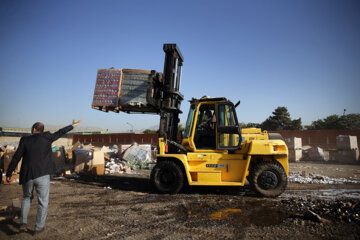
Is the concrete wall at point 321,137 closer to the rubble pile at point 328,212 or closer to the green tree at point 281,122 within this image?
the green tree at point 281,122

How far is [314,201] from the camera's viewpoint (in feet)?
15.8

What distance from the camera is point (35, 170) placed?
3240 mm

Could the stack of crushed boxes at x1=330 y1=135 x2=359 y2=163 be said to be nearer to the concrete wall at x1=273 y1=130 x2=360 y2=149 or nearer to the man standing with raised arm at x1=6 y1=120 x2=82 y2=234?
the concrete wall at x1=273 y1=130 x2=360 y2=149

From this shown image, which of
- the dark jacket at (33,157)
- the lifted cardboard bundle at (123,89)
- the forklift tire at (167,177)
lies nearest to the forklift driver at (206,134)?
the forklift tire at (167,177)

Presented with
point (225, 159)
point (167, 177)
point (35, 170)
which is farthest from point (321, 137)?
point (35, 170)

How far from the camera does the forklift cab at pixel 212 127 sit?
559cm

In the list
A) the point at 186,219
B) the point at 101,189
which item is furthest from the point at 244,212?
the point at 101,189

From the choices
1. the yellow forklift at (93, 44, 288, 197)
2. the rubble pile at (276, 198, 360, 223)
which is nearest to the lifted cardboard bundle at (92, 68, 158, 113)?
the yellow forklift at (93, 44, 288, 197)

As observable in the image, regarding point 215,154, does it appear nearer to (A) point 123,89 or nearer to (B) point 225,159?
(B) point 225,159

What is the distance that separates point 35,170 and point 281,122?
4129 centimetres

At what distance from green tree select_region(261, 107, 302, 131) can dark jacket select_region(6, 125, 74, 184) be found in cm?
3975

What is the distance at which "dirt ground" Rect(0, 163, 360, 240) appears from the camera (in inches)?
130

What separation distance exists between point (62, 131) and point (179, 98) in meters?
4.08

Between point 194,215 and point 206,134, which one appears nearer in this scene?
point 194,215
